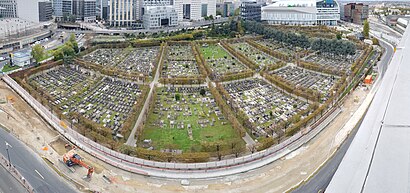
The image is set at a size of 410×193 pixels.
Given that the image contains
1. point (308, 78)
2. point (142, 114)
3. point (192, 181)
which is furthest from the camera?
point (308, 78)

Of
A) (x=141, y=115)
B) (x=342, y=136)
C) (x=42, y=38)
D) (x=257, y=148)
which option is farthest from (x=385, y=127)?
(x=42, y=38)

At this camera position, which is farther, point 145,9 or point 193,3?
point 193,3

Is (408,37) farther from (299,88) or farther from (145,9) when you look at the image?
(145,9)

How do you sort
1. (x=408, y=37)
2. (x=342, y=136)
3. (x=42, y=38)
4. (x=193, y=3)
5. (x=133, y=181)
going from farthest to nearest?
(x=193, y=3), (x=42, y=38), (x=342, y=136), (x=133, y=181), (x=408, y=37)

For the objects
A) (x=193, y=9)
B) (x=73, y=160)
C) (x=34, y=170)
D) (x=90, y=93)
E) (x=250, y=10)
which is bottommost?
(x=34, y=170)

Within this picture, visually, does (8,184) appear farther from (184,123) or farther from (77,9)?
(77,9)

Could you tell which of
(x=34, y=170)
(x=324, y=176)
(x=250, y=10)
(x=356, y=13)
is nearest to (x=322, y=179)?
(x=324, y=176)

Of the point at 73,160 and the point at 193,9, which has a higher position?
the point at 193,9

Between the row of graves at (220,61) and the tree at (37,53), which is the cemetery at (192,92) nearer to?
the row of graves at (220,61)

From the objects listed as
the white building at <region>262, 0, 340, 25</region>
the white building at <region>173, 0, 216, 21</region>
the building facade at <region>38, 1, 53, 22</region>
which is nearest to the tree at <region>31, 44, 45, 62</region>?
the building facade at <region>38, 1, 53, 22</region>
